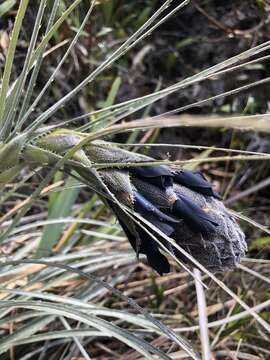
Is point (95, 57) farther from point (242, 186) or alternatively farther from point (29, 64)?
point (29, 64)

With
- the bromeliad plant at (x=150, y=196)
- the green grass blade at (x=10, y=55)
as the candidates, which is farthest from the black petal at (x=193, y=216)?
the green grass blade at (x=10, y=55)

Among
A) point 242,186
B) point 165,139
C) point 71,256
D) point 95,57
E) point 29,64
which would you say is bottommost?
point 242,186

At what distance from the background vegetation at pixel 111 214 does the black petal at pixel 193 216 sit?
0.21 ft

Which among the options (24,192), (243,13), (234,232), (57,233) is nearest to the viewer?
(234,232)

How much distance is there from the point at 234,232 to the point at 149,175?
0.12 metres

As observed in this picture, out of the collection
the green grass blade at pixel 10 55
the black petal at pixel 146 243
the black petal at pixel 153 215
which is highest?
the green grass blade at pixel 10 55

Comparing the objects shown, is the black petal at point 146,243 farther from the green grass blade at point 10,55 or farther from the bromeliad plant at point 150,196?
the green grass blade at point 10,55

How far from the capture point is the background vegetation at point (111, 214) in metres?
0.80

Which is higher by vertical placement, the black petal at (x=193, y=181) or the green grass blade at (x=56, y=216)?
the black petal at (x=193, y=181)

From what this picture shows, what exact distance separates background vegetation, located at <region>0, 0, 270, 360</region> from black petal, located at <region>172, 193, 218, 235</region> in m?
0.07

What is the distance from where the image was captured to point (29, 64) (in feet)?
2.24

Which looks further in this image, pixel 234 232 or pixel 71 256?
pixel 71 256

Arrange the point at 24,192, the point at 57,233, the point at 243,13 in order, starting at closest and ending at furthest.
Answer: the point at 57,233, the point at 24,192, the point at 243,13

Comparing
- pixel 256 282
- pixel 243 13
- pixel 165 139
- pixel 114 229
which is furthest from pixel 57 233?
pixel 243 13
